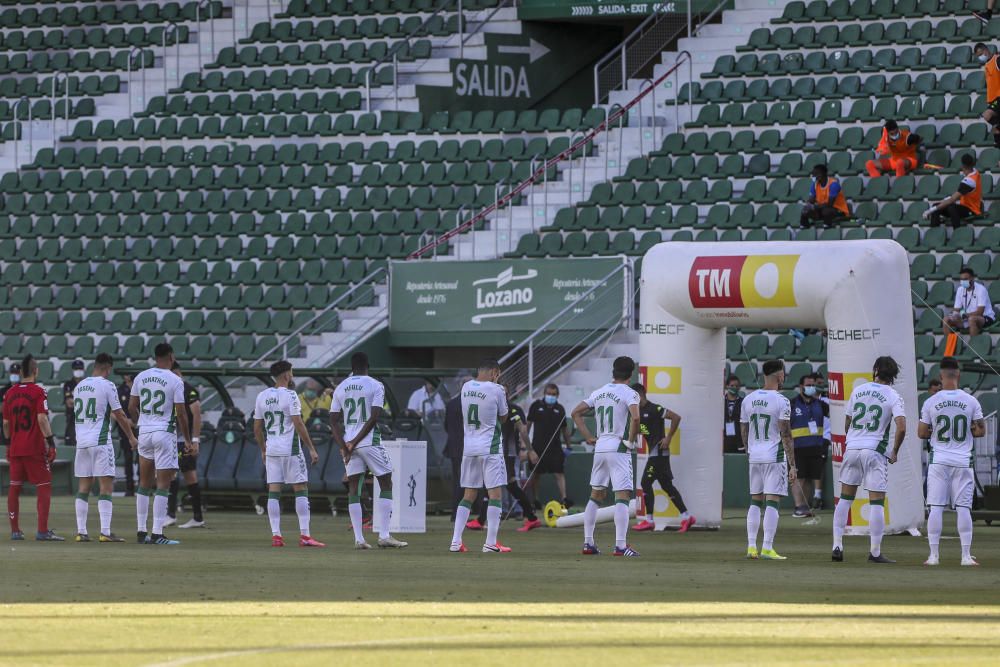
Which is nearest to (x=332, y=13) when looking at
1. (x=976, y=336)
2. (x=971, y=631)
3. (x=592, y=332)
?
(x=592, y=332)

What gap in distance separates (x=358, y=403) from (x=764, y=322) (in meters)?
6.06

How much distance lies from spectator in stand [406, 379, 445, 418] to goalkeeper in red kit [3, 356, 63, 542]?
785 cm

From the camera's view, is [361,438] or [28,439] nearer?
[361,438]

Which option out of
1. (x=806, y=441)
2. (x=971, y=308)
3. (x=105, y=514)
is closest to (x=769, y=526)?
(x=105, y=514)

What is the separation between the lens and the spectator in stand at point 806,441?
24.6 metres

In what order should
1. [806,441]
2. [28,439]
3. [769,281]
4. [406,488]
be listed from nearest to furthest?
[28,439]
[406,488]
[769,281]
[806,441]

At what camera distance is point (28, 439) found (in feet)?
61.5

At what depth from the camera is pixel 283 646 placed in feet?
31.8

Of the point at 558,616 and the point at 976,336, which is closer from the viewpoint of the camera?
the point at 558,616

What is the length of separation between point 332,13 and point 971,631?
105 feet

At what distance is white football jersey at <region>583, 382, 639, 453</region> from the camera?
56.1 feet

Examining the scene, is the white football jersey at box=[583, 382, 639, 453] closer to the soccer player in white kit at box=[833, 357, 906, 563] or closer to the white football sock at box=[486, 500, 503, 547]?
the white football sock at box=[486, 500, 503, 547]

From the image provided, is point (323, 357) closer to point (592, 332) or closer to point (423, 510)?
point (592, 332)

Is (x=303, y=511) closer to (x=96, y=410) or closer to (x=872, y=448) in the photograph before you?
(x=96, y=410)
